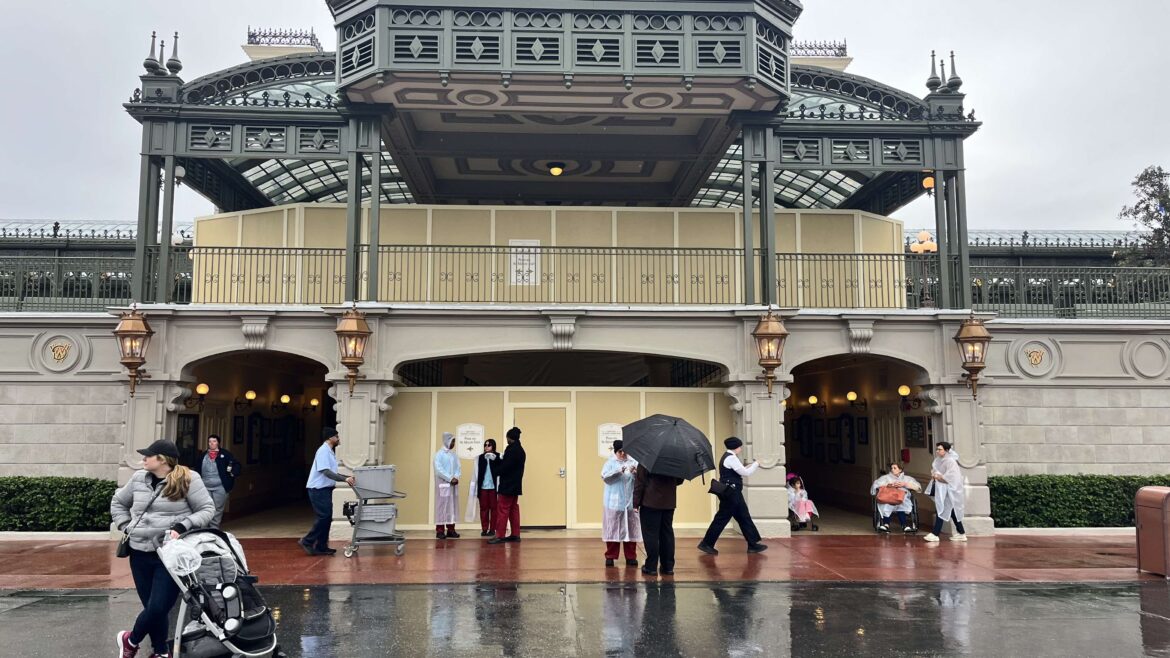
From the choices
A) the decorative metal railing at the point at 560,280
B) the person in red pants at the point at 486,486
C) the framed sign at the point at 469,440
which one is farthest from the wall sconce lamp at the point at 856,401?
the person in red pants at the point at 486,486

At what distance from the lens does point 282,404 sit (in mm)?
18781

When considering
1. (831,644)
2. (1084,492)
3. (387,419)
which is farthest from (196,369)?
(1084,492)

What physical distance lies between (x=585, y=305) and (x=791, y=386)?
8700mm

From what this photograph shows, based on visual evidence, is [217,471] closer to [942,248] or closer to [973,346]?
[973,346]

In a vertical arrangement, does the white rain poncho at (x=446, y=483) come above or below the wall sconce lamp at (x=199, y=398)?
below

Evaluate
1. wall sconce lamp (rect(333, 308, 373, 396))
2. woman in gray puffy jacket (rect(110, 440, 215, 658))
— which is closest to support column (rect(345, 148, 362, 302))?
wall sconce lamp (rect(333, 308, 373, 396))

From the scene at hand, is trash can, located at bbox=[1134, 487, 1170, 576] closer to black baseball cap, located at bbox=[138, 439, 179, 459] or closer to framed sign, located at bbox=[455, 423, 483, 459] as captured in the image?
framed sign, located at bbox=[455, 423, 483, 459]

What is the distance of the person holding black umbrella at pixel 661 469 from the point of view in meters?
9.18

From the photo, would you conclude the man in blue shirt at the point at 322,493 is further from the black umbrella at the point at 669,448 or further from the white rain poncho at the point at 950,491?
the white rain poncho at the point at 950,491

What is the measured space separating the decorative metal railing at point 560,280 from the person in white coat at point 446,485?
9.02 feet

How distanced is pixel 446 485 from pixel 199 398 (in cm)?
513

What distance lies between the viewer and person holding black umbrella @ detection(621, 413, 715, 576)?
30.1 feet

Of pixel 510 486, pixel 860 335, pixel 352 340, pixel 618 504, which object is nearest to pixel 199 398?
pixel 352 340

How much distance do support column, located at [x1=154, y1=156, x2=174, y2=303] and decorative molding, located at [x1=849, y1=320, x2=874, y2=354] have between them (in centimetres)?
1144
